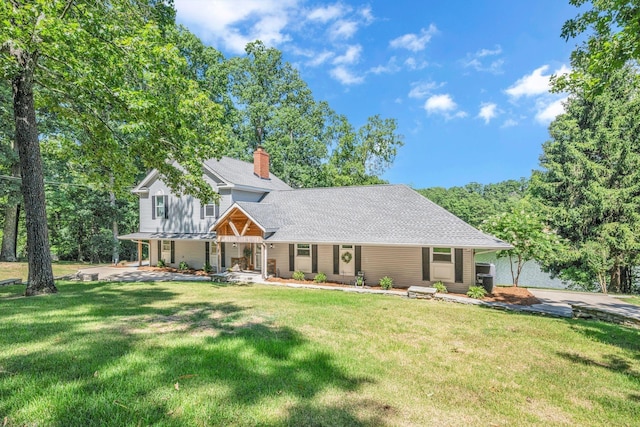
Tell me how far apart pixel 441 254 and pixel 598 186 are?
12533mm

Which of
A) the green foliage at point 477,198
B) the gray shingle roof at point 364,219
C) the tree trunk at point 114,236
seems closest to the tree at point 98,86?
the gray shingle roof at point 364,219

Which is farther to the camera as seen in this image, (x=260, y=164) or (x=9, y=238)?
(x=260, y=164)

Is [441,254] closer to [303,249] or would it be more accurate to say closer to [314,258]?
[314,258]

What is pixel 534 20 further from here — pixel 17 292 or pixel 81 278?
pixel 81 278

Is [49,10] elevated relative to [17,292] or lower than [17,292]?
elevated

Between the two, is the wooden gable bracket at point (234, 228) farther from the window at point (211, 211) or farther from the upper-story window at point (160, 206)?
the upper-story window at point (160, 206)

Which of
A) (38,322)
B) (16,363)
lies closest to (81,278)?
(38,322)

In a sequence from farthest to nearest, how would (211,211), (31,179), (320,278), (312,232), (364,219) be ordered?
1. (211,211)
2. (364,219)
3. (312,232)
4. (320,278)
5. (31,179)

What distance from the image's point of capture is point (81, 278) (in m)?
14.9

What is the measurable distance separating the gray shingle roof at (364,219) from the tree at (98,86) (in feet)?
18.8

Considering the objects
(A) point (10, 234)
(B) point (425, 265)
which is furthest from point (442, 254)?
(A) point (10, 234)

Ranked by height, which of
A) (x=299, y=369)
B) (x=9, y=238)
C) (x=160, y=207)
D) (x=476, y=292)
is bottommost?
(x=476, y=292)

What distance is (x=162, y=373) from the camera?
157 inches

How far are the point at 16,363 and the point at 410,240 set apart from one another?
12507 millimetres
